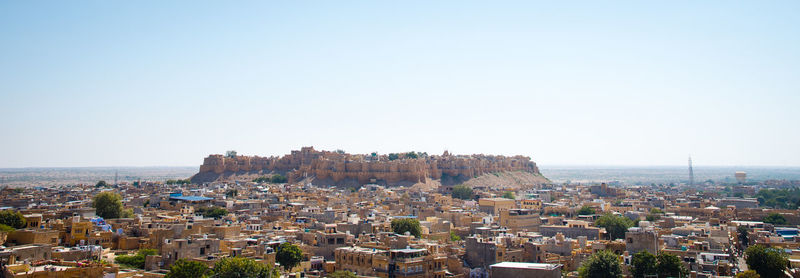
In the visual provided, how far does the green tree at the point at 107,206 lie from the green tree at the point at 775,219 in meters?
51.7

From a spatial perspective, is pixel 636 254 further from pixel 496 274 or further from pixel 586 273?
pixel 496 274

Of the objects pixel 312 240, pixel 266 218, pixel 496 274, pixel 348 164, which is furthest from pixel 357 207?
pixel 348 164

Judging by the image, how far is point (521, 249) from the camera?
123ft

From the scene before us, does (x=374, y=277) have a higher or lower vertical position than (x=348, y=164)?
lower

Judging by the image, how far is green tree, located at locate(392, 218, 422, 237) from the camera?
1672 inches

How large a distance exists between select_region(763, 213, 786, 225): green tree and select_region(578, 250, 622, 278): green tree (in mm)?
34024

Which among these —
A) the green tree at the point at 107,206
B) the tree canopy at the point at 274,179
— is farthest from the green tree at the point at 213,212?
the tree canopy at the point at 274,179

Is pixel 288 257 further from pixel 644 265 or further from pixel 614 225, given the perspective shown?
pixel 614 225

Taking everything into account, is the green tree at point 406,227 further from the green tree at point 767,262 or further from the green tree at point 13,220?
the green tree at point 13,220

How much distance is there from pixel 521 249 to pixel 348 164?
7200 centimetres

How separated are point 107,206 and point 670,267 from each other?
37407 mm

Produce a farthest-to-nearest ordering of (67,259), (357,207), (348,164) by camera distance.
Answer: (348,164) → (357,207) → (67,259)

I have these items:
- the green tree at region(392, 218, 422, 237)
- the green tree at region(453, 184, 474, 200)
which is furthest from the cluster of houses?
the green tree at region(453, 184, 474, 200)

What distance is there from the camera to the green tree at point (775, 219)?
59.0 meters
